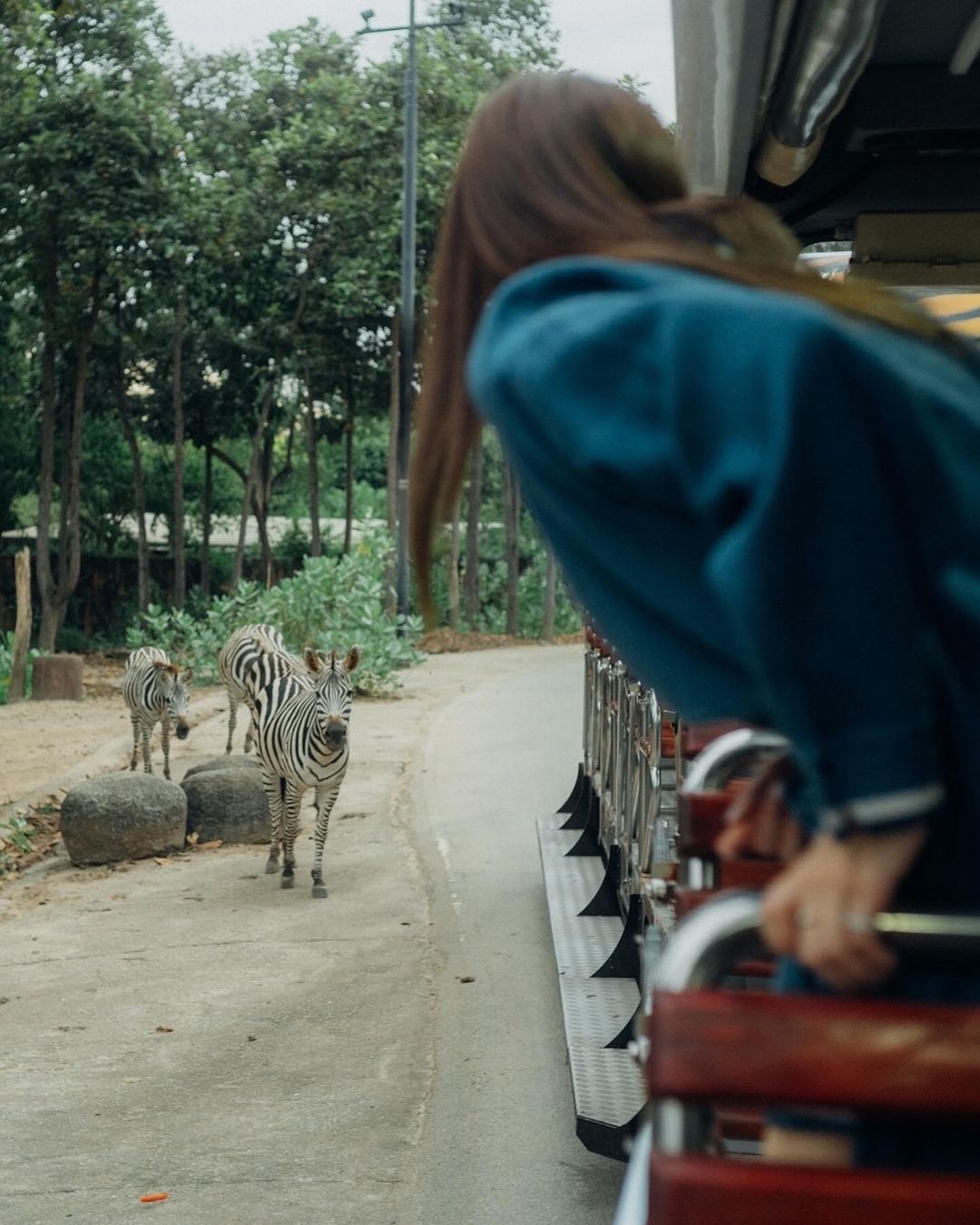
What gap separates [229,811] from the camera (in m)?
10.6

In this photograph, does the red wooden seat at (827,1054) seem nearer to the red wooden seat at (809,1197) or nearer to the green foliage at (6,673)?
the red wooden seat at (809,1197)

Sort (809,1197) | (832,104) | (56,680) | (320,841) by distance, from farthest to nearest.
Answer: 1. (56,680)
2. (320,841)
3. (832,104)
4. (809,1197)

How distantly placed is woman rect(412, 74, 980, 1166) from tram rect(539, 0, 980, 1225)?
77mm

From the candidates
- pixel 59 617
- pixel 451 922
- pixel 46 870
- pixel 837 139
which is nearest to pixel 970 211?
pixel 837 139

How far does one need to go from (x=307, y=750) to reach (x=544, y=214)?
7.90 metres

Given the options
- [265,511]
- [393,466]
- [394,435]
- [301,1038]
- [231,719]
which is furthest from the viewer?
[265,511]

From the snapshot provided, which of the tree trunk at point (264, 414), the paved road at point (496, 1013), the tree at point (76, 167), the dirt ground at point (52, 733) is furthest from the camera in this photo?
the tree trunk at point (264, 414)

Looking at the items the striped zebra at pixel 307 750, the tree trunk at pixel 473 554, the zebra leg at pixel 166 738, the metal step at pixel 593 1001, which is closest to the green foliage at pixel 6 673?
the zebra leg at pixel 166 738

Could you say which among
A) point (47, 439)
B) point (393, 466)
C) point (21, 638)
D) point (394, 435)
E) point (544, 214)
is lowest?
point (21, 638)

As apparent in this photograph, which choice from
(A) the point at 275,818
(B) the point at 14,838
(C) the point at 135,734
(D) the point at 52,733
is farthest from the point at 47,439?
(A) the point at 275,818

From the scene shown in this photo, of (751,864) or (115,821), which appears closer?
(751,864)

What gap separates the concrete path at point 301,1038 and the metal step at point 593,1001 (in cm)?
44

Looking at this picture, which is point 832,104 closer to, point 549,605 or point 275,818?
point 275,818

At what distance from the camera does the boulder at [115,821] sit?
10016mm
